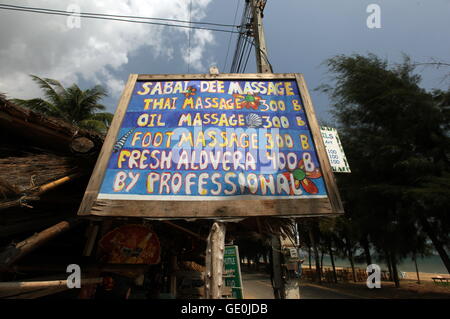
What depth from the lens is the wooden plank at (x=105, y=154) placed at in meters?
3.43

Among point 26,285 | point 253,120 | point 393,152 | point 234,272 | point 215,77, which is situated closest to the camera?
point 26,285

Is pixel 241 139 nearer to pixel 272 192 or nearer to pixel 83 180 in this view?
pixel 272 192

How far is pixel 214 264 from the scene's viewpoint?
9.79ft

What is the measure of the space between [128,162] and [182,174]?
0.90 meters

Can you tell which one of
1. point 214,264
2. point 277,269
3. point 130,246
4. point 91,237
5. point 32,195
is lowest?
point 277,269

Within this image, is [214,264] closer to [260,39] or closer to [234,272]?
[234,272]

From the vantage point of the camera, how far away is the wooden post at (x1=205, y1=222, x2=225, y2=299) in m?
2.89

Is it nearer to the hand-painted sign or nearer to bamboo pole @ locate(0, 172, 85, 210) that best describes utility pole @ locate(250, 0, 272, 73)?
the hand-painted sign

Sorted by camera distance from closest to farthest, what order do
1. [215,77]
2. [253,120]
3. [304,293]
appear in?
1. [253,120]
2. [215,77]
3. [304,293]

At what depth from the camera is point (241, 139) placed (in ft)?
13.7

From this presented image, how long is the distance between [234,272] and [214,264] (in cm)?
364

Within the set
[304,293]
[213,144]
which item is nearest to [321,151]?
[213,144]

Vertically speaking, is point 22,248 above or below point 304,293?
above
